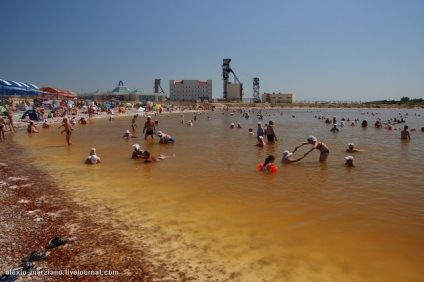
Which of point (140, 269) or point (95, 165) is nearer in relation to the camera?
point (140, 269)

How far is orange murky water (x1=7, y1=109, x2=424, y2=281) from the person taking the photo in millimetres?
4680

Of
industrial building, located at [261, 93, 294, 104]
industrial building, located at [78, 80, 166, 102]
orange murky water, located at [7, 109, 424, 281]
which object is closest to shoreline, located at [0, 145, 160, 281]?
orange murky water, located at [7, 109, 424, 281]

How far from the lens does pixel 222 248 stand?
5160 mm

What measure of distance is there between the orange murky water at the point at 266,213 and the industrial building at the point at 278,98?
133 m

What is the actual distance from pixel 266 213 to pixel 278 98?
465 feet

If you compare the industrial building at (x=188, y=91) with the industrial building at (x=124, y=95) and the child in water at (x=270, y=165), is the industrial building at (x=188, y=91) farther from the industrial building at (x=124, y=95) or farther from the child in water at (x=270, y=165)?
the child in water at (x=270, y=165)

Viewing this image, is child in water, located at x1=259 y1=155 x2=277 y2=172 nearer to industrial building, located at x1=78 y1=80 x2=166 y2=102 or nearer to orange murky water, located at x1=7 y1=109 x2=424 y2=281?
orange murky water, located at x1=7 y1=109 x2=424 y2=281

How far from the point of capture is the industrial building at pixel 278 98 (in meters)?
143

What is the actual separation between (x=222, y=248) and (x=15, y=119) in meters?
33.4

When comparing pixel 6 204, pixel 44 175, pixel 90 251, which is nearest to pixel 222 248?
pixel 90 251

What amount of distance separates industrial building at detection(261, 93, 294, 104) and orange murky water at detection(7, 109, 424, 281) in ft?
438

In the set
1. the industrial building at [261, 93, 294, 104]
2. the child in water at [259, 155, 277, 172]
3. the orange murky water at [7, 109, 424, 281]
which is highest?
the industrial building at [261, 93, 294, 104]

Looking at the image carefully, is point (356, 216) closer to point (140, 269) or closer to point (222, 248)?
point (222, 248)

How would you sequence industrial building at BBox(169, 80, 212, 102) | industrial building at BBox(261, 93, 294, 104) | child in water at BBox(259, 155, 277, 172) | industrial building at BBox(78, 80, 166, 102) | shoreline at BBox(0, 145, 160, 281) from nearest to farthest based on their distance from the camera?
shoreline at BBox(0, 145, 160, 281)
child in water at BBox(259, 155, 277, 172)
industrial building at BBox(78, 80, 166, 102)
industrial building at BBox(169, 80, 212, 102)
industrial building at BBox(261, 93, 294, 104)
